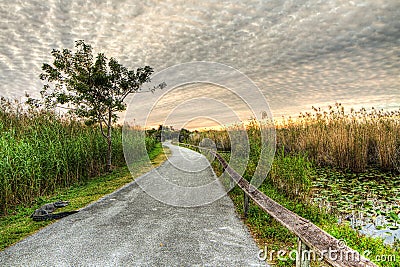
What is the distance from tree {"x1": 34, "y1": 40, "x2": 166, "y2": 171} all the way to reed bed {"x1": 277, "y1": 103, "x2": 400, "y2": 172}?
641 centimetres

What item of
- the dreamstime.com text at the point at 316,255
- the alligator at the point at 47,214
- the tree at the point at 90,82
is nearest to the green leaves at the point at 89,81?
the tree at the point at 90,82

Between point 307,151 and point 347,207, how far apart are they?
18.2 feet

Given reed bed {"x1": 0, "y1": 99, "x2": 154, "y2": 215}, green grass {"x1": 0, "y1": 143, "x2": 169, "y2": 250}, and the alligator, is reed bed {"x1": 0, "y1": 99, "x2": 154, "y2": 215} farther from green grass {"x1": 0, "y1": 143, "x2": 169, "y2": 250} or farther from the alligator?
the alligator

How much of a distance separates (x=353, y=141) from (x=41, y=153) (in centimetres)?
972

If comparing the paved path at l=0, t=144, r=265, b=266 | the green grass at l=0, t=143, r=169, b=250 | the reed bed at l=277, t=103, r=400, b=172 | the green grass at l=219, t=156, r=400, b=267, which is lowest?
the green grass at l=0, t=143, r=169, b=250

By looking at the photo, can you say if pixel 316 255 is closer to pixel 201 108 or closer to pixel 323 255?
pixel 323 255

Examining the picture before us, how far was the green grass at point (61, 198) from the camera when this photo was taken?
509 centimetres

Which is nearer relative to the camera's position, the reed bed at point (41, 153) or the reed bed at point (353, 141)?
the reed bed at point (41, 153)

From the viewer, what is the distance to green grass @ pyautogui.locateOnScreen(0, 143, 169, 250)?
5.09 metres

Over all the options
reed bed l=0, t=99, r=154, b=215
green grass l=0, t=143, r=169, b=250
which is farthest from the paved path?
reed bed l=0, t=99, r=154, b=215

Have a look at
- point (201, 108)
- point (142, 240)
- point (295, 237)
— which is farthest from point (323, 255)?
point (201, 108)

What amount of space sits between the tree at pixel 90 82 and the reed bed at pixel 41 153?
2.14 feet

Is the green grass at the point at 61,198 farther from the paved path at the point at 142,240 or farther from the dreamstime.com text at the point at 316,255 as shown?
the dreamstime.com text at the point at 316,255

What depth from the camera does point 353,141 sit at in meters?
9.80
